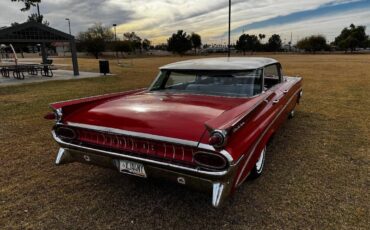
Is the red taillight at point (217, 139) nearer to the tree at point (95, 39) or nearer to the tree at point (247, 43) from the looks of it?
the tree at point (95, 39)

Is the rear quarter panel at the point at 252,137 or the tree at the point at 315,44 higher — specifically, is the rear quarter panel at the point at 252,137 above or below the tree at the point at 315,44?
below

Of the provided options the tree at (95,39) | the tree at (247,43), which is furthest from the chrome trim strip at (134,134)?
the tree at (247,43)

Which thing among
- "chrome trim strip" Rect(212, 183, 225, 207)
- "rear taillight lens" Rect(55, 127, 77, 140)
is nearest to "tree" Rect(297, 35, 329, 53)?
"rear taillight lens" Rect(55, 127, 77, 140)

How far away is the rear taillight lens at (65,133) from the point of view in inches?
116

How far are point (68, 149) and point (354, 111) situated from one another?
21.2ft

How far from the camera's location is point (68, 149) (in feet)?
9.87

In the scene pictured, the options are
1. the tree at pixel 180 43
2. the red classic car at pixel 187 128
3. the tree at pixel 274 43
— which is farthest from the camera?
the tree at pixel 274 43

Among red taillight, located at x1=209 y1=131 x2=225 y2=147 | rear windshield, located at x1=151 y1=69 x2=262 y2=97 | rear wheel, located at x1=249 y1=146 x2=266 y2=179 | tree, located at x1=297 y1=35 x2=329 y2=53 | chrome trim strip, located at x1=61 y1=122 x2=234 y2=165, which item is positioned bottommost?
rear wheel, located at x1=249 y1=146 x2=266 y2=179

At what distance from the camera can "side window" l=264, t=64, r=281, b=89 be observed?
3984 millimetres

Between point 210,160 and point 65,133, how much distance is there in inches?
65.8

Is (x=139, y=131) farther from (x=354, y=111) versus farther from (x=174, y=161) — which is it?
(x=354, y=111)

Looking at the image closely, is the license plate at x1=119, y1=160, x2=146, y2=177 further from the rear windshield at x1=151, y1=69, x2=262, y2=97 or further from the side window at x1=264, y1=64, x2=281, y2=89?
the side window at x1=264, y1=64, x2=281, y2=89

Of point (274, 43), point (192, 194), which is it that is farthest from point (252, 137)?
point (274, 43)

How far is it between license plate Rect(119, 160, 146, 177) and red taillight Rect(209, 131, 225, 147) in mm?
741
